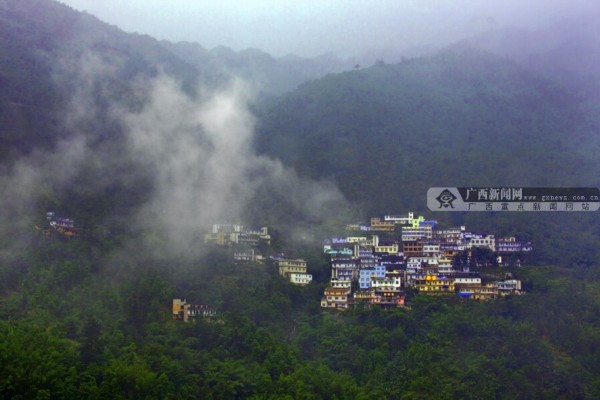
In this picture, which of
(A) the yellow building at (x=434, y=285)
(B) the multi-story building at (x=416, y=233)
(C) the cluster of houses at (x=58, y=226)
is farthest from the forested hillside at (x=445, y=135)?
(C) the cluster of houses at (x=58, y=226)

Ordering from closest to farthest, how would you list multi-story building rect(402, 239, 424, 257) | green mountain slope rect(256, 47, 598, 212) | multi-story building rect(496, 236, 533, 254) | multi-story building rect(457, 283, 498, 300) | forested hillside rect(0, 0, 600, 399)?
forested hillside rect(0, 0, 600, 399) < multi-story building rect(457, 283, 498, 300) < multi-story building rect(402, 239, 424, 257) < multi-story building rect(496, 236, 533, 254) < green mountain slope rect(256, 47, 598, 212)

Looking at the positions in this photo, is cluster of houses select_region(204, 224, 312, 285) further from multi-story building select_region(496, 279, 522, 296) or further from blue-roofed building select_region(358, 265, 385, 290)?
multi-story building select_region(496, 279, 522, 296)

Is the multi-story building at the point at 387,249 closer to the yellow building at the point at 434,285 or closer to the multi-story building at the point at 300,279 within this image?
the yellow building at the point at 434,285

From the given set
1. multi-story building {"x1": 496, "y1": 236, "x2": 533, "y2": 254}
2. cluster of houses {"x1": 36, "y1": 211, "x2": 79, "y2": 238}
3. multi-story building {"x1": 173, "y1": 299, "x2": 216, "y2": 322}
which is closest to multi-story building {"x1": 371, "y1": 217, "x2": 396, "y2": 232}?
multi-story building {"x1": 496, "y1": 236, "x2": 533, "y2": 254}

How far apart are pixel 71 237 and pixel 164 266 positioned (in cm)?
227

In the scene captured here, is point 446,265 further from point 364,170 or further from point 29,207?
point 29,207

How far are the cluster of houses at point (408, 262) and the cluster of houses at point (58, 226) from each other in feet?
18.8

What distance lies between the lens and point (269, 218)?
20.8 meters

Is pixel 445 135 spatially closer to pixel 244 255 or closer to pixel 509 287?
pixel 509 287

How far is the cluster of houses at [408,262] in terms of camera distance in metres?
17.7

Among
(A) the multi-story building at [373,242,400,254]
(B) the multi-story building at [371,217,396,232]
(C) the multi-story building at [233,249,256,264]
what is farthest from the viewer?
(B) the multi-story building at [371,217,396,232]

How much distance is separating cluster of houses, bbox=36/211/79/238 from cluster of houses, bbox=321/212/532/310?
574 cm

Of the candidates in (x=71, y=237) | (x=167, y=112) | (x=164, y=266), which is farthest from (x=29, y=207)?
(x=167, y=112)

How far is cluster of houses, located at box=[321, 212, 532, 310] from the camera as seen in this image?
17.7 metres
